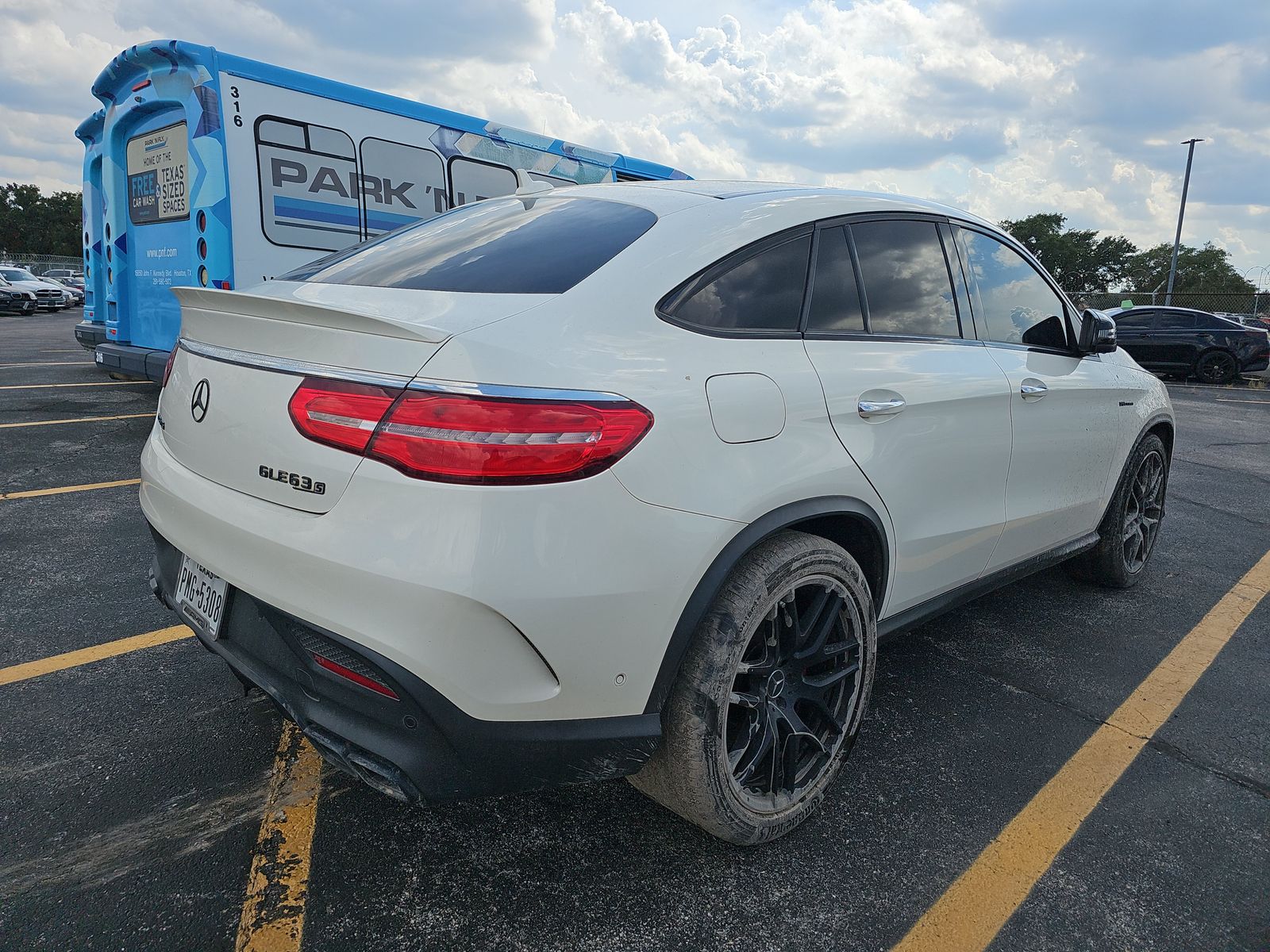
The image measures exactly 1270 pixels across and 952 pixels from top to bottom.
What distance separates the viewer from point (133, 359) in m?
7.03

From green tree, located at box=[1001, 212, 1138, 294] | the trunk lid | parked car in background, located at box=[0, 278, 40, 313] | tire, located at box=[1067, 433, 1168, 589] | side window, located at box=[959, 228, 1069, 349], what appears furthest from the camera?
green tree, located at box=[1001, 212, 1138, 294]

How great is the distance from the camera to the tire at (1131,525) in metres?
3.89

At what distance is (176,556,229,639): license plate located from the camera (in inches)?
77.7

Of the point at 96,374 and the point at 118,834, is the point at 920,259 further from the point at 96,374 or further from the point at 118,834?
the point at 96,374

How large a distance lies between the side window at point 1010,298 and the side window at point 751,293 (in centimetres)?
100

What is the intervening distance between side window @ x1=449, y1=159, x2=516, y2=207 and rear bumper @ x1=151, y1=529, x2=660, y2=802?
650cm

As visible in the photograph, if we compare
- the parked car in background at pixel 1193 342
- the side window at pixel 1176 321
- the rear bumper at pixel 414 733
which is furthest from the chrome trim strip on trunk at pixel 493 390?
the side window at pixel 1176 321

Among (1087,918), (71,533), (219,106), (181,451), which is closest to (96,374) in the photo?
(219,106)

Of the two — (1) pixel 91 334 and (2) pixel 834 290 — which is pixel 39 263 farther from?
(2) pixel 834 290

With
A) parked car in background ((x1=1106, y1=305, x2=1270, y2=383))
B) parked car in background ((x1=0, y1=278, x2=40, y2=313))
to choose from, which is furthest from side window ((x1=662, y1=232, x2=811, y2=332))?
parked car in background ((x1=0, y1=278, x2=40, y2=313))

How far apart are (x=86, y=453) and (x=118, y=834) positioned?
16.4 ft

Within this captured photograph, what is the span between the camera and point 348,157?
689 centimetres

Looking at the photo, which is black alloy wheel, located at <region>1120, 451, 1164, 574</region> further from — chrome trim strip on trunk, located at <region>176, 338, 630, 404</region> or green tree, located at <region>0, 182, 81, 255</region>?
green tree, located at <region>0, 182, 81, 255</region>

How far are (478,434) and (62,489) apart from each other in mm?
A: 4782
